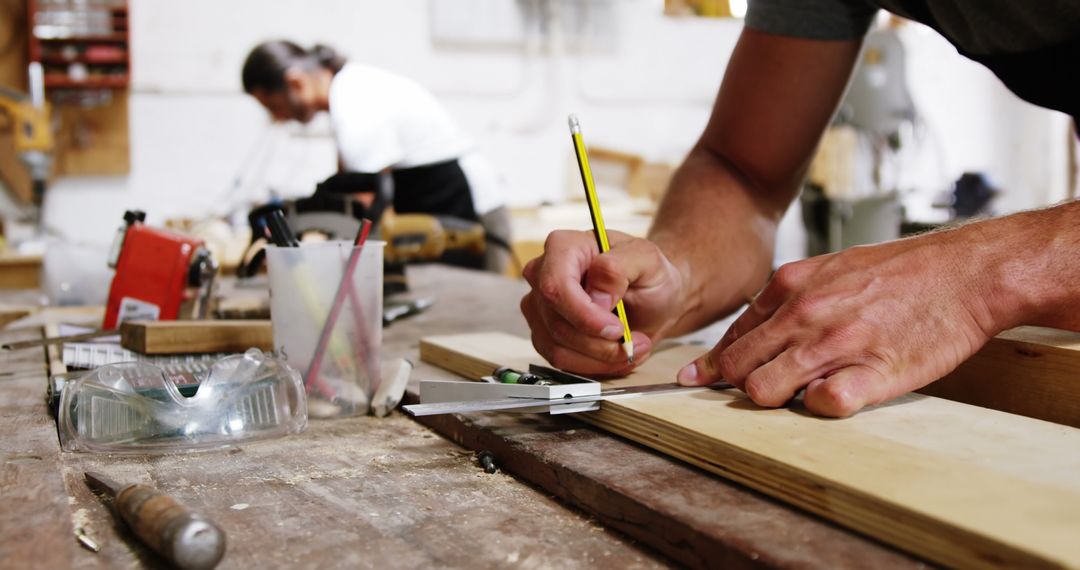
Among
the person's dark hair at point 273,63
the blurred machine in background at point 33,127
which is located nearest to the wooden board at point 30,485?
the person's dark hair at point 273,63

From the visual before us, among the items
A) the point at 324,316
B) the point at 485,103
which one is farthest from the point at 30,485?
the point at 485,103

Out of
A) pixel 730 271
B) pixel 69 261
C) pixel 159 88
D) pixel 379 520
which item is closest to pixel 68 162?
pixel 159 88

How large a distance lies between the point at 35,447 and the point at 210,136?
4.27 meters

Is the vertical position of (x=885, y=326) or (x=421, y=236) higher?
(x=885, y=326)

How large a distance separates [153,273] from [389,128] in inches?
92.0

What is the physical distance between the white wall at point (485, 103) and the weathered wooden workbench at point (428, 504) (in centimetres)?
400

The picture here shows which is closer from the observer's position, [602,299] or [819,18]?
[602,299]

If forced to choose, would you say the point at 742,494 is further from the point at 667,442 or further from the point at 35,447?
the point at 35,447

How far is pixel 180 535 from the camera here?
1.79 feet

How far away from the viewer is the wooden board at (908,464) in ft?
1.67

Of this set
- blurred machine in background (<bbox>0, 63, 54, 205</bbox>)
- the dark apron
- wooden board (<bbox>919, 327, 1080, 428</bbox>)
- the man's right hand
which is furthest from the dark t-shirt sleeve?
blurred machine in background (<bbox>0, 63, 54, 205</bbox>)

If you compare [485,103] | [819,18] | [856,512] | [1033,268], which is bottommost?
[856,512]

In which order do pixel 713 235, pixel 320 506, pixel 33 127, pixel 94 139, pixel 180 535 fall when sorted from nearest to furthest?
1. pixel 180 535
2. pixel 320 506
3. pixel 713 235
4. pixel 33 127
5. pixel 94 139

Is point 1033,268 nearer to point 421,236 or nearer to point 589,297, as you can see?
point 589,297
